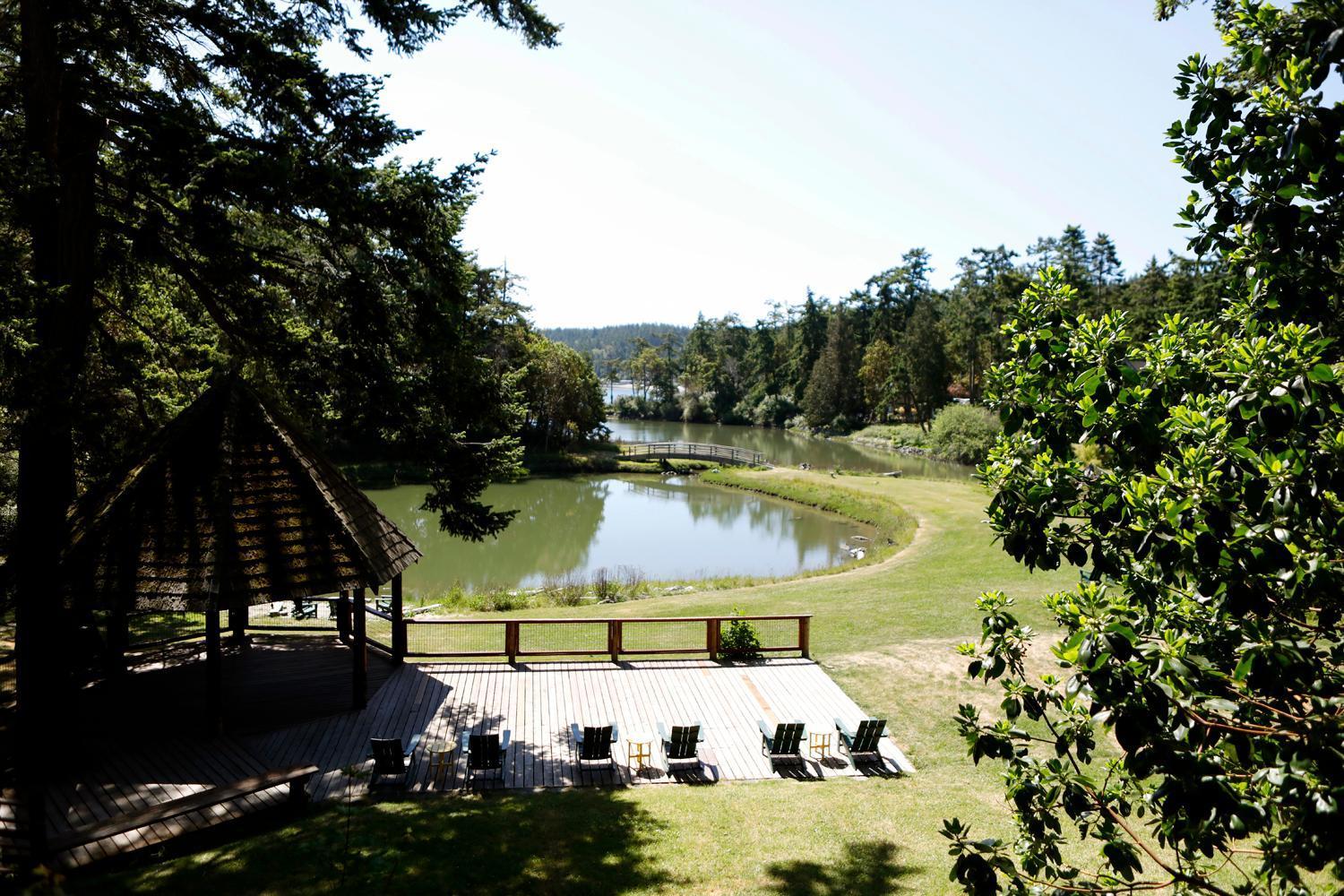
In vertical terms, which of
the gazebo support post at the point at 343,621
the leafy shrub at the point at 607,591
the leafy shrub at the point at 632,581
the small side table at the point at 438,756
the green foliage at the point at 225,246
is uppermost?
the green foliage at the point at 225,246

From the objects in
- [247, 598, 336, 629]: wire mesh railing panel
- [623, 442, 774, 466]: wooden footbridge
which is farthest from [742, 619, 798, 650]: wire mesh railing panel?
[623, 442, 774, 466]: wooden footbridge

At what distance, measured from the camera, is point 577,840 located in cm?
800

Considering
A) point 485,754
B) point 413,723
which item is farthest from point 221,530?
point 485,754

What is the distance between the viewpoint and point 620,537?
1328 inches

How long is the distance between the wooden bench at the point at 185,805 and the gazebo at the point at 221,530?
2.22m

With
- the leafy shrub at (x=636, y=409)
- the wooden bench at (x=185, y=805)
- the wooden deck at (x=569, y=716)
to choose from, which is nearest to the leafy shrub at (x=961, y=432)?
the wooden deck at (x=569, y=716)

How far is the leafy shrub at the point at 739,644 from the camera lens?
14.4 metres

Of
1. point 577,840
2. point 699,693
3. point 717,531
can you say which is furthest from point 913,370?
point 577,840

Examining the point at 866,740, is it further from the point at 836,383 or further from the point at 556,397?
the point at 836,383

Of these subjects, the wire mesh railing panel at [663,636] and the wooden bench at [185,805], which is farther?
the wire mesh railing panel at [663,636]

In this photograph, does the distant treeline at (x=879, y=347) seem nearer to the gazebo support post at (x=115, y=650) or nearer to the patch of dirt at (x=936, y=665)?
the patch of dirt at (x=936, y=665)

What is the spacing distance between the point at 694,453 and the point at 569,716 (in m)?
46.6

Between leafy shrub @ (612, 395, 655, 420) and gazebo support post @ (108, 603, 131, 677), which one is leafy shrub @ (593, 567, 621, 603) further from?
leafy shrub @ (612, 395, 655, 420)

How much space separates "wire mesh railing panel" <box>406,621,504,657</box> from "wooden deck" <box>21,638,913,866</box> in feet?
5.61
